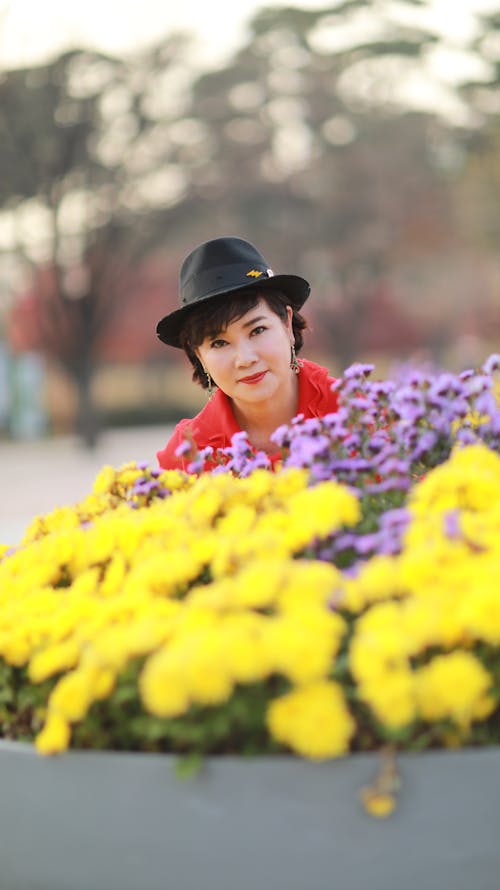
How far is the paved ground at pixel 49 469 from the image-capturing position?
33.6 feet

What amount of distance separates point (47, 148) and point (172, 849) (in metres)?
18.8

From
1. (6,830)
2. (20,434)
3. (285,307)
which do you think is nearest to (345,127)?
(20,434)

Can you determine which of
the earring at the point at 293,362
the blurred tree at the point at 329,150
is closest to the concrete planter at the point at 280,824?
the earring at the point at 293,362

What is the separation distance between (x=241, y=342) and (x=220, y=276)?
0.61 ft

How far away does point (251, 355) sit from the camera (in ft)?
9.89

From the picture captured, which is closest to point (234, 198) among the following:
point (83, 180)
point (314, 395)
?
point (83, 180)

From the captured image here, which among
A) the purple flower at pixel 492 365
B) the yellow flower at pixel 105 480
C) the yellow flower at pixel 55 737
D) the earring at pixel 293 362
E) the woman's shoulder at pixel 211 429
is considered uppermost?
the earring at pixel 293 362

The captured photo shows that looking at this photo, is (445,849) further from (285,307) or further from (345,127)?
(345,127)

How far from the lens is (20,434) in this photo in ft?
92.3

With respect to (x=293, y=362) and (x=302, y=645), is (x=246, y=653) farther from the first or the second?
(x=293, y=362)

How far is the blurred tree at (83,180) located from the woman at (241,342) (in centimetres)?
1611

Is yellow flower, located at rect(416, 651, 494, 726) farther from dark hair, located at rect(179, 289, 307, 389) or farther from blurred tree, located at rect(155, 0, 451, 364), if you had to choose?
blurred tree, located at rect(155, 0, 451, 364)

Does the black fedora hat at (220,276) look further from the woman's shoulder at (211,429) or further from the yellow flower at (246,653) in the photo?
the yellow flower at (246,653)

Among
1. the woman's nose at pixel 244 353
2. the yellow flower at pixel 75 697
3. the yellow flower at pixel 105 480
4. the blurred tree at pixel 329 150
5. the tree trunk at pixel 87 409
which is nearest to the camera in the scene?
the yellow flower at pixel 75 697
